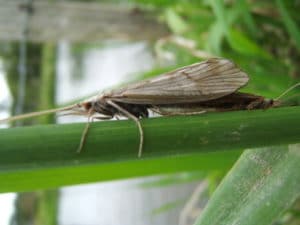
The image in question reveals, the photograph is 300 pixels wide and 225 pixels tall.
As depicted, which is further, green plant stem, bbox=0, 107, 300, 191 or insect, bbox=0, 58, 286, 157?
insect, bbox=0, 58, 286, 157

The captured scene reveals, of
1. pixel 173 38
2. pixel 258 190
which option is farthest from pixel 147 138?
pixel 173 38

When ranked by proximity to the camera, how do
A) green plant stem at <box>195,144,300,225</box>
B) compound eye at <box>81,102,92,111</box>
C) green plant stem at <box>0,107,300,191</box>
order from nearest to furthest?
green plant stem at <box>0,107,300,191</box> → green plant stem at <box>195,144,300,225</box> → compound eye at <box>81,102,92,111</box>

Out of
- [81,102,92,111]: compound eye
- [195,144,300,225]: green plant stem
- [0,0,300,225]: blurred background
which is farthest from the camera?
[0,0,300,225]: blurred background

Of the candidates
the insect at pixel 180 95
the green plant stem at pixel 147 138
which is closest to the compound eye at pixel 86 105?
the insect at pixel 180 95

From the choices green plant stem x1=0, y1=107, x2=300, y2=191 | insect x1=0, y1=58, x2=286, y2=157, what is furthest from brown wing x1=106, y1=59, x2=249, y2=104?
green plant stem x1=0, y1=107, x2=300, y2=191

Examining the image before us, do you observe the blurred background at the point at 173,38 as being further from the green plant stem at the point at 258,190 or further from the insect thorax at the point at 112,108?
the insect thorax at the point at 112,108

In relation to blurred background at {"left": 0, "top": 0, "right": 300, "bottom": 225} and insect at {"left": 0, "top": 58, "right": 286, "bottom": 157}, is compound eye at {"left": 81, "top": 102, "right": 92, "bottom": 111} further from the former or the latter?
blurred background at {"left": 0, "top": 0, "right": 300, "bottom": 225}

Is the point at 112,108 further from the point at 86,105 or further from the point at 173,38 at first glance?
the point at 173,38

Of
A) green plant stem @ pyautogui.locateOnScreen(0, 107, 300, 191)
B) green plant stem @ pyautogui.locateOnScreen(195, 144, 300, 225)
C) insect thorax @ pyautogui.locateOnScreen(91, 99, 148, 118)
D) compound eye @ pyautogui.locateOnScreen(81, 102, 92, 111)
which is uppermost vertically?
compound eye @ pyautogui.locateOnScreen(81, 102, 92, 111)
